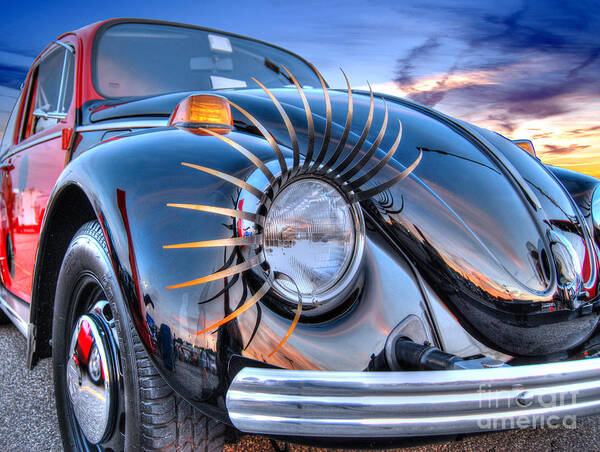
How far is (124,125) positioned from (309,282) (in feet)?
3.73

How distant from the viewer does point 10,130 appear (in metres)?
3.28

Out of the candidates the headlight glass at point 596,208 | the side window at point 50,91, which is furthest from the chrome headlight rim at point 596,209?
the side window at point 50,91

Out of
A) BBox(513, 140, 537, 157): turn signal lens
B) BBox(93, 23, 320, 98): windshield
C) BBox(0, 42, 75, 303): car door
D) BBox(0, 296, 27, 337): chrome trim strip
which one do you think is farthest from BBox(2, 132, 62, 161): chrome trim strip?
BBox(513, 140, 537, 157): turn signal lens

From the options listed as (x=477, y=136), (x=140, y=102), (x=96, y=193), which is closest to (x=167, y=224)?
(x=96, y=193)

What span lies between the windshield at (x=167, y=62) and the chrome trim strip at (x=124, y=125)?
0.23 m

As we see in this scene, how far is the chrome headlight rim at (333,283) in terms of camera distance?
100cm

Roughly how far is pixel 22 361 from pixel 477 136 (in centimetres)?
256

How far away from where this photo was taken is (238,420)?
0.90m

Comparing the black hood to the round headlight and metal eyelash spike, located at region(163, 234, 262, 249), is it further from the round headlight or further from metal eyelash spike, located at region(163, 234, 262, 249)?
metal eyelash spike, located at region(163, 234, 262, 249)

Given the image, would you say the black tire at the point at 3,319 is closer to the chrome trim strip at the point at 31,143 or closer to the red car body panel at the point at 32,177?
the red car body panel at the point at 32,177

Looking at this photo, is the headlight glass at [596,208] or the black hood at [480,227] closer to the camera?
Answer: the black hood at [480,227]

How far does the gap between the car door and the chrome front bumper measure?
1.70 meters

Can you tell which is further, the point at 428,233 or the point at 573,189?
the point at 573,189

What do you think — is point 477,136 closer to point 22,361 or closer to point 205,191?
point 205,191
